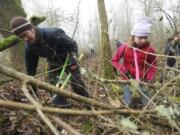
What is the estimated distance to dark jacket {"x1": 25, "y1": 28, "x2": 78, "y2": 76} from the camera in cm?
524

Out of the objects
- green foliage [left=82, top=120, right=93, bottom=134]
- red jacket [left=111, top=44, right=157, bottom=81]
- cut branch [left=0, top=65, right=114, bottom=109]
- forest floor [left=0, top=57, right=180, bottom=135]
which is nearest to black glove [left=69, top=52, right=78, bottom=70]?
forest floor [left=0, top=57, right=180, bottom=135]

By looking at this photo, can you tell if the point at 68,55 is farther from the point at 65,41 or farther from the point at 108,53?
the point at 108,53

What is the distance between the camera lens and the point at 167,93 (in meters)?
3.61

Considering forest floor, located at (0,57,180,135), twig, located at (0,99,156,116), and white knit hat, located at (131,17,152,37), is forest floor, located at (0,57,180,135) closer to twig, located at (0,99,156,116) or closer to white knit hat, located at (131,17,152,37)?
twig, located at (0,99,156,116)

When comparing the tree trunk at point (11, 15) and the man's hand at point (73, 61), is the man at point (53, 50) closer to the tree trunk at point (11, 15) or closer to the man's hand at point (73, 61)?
the man's hand at point (73, 61)

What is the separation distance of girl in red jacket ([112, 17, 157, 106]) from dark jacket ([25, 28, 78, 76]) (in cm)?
70

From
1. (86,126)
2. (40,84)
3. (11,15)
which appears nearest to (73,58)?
(86,126)

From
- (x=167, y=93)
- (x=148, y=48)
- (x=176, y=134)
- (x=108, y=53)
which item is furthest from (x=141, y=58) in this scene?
(x=108, y=53)

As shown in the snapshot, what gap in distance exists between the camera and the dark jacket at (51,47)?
17.2 ft

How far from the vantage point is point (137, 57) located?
16.5 feet

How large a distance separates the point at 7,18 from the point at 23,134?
23.0 ft

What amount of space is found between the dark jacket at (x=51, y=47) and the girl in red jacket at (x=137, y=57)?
0.70 meters

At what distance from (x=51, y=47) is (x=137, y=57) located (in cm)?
113

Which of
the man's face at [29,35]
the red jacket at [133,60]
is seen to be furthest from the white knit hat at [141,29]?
the man's face at [29,35]
